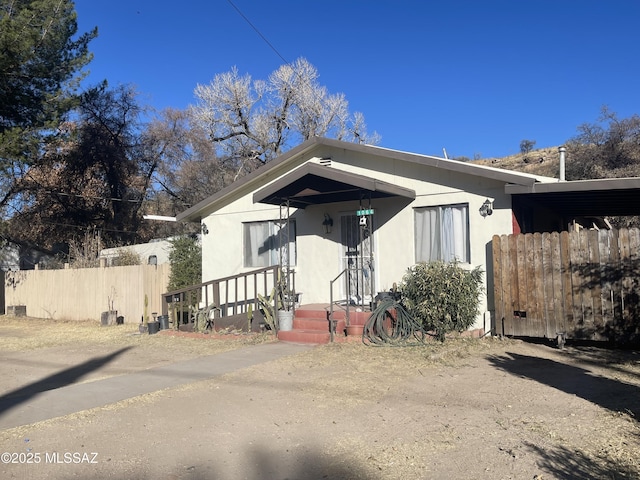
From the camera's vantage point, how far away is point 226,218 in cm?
1473

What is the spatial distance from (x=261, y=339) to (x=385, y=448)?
6.71 metres

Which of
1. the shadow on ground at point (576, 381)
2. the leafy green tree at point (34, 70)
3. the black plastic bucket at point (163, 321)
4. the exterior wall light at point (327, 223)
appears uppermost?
the leafy green tree at point (34, 70)

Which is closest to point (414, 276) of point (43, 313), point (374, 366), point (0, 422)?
point (374, 366)

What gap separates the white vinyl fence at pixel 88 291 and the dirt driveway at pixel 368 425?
740 cm

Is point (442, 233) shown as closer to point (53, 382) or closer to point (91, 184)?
point (53, 382)

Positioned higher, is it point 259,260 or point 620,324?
point 259,260

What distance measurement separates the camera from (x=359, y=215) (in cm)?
1145

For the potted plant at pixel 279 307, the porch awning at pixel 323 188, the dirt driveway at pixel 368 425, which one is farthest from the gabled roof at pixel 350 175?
the dirt driveway at pixel 368 425

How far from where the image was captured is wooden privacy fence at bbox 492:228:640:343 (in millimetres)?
8750

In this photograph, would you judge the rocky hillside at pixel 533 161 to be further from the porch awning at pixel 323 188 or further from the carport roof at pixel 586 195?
the porch awning at pixel 323 188

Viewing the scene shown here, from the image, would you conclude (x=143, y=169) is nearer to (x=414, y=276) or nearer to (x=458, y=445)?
(x=414, y=276)

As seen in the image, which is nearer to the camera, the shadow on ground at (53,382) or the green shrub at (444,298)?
the shadow on ground at (53,382)

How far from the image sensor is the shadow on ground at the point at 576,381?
232 inches

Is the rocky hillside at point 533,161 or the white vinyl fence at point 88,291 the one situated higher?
the rocky hillside at point 533,161
